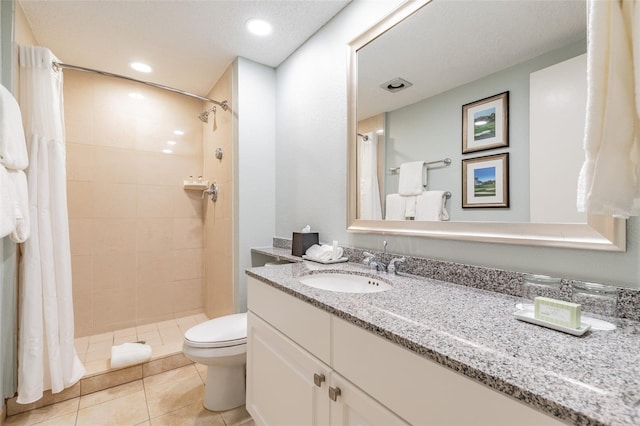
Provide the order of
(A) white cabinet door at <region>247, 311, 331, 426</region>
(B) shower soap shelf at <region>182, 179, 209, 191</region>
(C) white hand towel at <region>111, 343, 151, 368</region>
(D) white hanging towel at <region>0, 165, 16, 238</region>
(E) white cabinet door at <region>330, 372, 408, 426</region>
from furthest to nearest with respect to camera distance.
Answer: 1. (B) shower soap shelf at <region>182, 179, 209, 191</region>
2. (C) white hand towel at <region>111, 343, 151, 368</region>
3. (D) white hanging towel at <region>0, 165, 16, 238</region>
4. (A) white cabinet door at <region>247, 311, 331, 426</region>
5. (E) white cabinet door at <region>330, 372, 408, 426</region>

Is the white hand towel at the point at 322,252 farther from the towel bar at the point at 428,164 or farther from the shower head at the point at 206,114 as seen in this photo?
the shower head at the point at 206,114

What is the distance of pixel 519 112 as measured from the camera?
963mm

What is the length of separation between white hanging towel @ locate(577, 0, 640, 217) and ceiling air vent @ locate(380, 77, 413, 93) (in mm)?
756

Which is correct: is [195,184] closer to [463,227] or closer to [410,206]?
[410,206]

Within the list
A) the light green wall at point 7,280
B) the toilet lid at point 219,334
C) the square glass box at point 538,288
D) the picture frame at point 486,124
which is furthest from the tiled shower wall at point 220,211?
the square glass box at point 538,288

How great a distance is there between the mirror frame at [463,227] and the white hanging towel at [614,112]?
17cm

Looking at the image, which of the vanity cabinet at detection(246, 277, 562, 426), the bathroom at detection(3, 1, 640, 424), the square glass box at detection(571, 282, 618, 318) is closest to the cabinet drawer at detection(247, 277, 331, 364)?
the vanity cabinet at detection(246, 277, 562, 426)

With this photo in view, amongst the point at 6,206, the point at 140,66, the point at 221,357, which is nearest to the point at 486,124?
the point at 221,357

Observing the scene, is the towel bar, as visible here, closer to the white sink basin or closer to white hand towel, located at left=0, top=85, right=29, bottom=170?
the white sink basin

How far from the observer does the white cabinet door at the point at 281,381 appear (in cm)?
93

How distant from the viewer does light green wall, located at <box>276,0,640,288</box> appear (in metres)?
0.85

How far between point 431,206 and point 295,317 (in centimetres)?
74

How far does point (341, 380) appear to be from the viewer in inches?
32.8

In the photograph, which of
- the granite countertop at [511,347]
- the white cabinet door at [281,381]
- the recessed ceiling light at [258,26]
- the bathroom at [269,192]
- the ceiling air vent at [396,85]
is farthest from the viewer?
the recessed ceiling light at [258,26]
